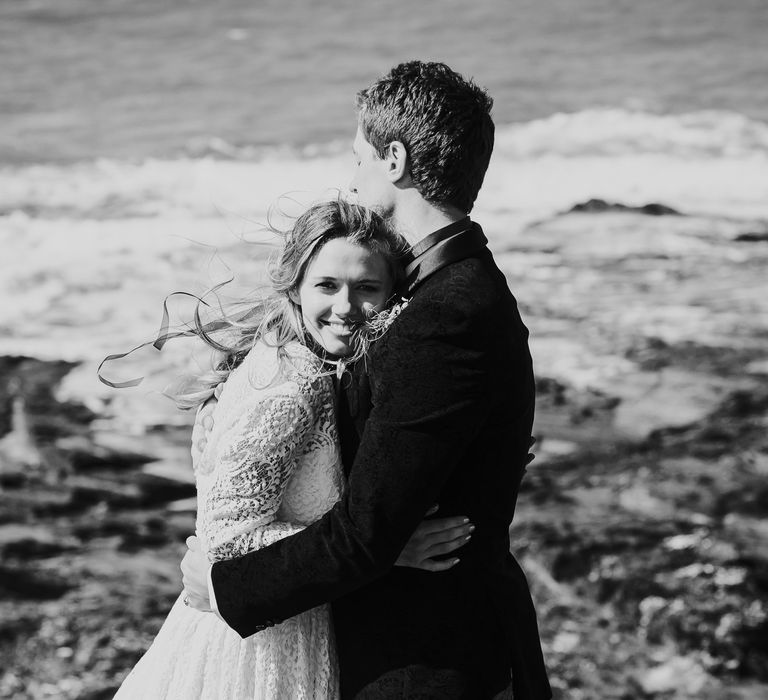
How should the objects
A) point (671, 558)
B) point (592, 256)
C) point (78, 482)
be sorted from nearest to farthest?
point (671, 558) < point (78, 482) < point (592, 256)

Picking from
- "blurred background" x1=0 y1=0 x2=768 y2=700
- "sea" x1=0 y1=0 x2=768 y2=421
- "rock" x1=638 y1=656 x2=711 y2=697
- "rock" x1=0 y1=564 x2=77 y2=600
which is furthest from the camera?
"sea" x1=0 y1=0 x2=768 y2=421

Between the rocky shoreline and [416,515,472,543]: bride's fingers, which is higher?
[416,515,472,543]: bride's fingers

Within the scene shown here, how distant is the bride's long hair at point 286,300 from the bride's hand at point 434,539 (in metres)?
0.24

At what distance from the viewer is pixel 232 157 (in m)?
6.16

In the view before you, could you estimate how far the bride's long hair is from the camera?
149 centimetres

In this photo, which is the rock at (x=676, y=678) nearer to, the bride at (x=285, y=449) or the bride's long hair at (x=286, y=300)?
the bride at (x=285, y=449)

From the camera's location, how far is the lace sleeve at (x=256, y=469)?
4.68 feet

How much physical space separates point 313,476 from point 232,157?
4.90 metres

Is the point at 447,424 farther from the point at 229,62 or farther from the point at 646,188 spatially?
the point at 229,62

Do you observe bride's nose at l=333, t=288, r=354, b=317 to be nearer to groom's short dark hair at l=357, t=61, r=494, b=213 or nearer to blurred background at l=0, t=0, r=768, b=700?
groom's short dark hair at l=357, t=61, r=494, b=213

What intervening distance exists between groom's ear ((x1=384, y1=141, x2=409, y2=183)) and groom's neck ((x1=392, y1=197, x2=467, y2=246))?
0.04 metres

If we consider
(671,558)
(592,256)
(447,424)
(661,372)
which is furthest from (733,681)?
(447,424)

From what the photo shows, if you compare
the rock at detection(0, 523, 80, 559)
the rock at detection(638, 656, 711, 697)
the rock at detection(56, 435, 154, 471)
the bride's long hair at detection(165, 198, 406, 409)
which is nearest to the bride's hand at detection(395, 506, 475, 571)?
the bride's long hair at detection(165, 198, 406, 409)

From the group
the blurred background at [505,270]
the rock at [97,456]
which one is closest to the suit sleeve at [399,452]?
the blurred background at [505,270]
